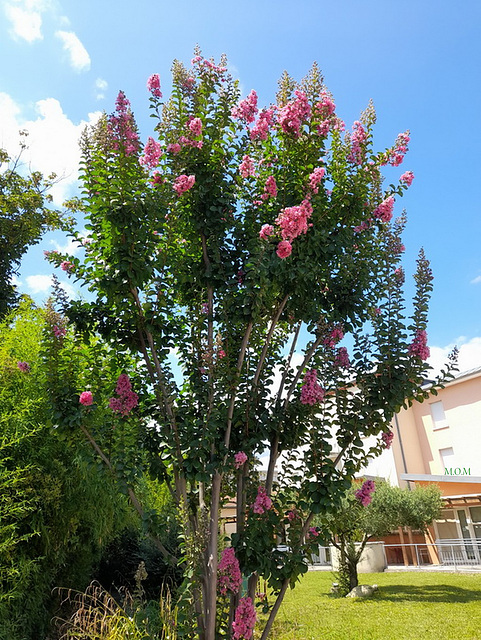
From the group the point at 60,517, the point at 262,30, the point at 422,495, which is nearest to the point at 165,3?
the point at 262,30

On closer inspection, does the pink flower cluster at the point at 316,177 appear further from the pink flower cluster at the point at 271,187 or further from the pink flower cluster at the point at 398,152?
the pink flower cluster at the point at 398,152

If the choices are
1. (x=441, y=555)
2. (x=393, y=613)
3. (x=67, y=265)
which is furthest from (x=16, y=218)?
(x=441, y=555)

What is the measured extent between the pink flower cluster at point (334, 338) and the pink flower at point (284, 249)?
933mm

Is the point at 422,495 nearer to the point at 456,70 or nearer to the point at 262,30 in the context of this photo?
the point at 456,70

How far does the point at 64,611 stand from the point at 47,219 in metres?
8.92

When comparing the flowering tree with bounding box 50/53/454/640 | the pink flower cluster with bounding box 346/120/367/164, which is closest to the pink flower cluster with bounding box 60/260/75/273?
the flowering tree with bounding box 50/53/454/640

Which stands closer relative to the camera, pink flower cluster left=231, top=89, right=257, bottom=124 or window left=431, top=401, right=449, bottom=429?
pink flower cluster left=231, top=89, right=257, bottom=124

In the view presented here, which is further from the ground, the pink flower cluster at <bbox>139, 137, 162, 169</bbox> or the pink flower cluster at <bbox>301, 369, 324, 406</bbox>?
the pink flower cluster at <bbox>139, 137, 162, 169</bbox>

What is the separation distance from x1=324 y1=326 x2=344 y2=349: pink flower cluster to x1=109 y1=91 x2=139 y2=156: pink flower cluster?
2.12 metres

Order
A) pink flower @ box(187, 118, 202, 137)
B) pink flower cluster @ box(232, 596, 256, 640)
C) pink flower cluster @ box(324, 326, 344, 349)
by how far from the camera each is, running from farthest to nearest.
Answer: pink flower cluster @ box(324, 326, 344, 349)
pink flower @ box(187, 118, 202, 137)
pink flower cluster @ box(232, 596, 256, 640)

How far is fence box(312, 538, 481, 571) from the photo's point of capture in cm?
1402

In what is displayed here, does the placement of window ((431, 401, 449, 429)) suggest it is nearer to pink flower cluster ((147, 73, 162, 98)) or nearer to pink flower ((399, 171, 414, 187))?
pink flower ((399, 171, 414, 187))

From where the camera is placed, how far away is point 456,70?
5.98 metres

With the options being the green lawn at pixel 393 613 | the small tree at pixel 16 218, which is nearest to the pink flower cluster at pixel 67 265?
the green lawn at pixel 393 613
